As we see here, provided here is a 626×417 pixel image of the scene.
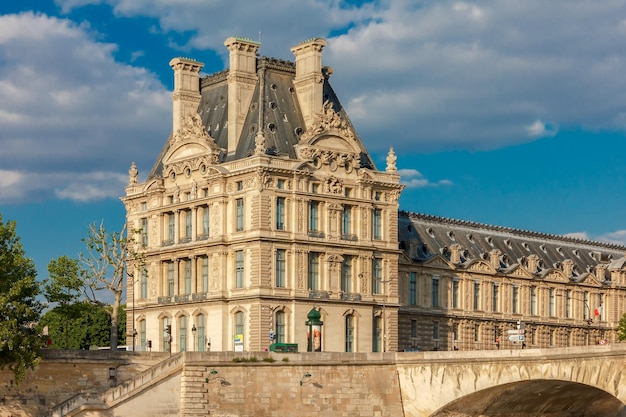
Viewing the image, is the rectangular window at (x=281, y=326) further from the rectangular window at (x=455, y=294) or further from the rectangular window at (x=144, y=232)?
the rectangular window at (x=455, y=294)

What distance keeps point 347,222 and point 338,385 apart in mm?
21473

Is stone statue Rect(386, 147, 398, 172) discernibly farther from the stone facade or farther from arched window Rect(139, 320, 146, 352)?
arched window Rect(139, 320, 146, 352)

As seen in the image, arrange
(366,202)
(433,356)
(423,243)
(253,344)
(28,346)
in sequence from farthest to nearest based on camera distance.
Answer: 1. (423,243)
2. (366,202)
3. (253,344)
4. (433,356)
5. (28,346)

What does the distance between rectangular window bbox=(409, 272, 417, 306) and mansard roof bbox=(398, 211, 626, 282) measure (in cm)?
152

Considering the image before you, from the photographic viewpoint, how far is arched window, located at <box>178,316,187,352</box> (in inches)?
4604

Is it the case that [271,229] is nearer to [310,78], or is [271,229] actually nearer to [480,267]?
[310,78]

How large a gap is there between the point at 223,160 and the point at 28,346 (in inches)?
1213

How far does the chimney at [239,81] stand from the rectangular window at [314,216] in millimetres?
8746

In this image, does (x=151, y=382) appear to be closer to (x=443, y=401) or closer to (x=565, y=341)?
(x=443, y=401)

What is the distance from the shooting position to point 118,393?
298 feet

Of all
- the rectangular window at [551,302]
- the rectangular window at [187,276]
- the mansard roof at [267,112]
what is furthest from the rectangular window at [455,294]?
the rectangular window at [187,276]

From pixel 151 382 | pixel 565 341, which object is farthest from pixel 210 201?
pixel 565 341

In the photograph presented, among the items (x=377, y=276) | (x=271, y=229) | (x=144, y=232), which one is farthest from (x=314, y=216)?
(x=144, y=232)

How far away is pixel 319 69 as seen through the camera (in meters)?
120
